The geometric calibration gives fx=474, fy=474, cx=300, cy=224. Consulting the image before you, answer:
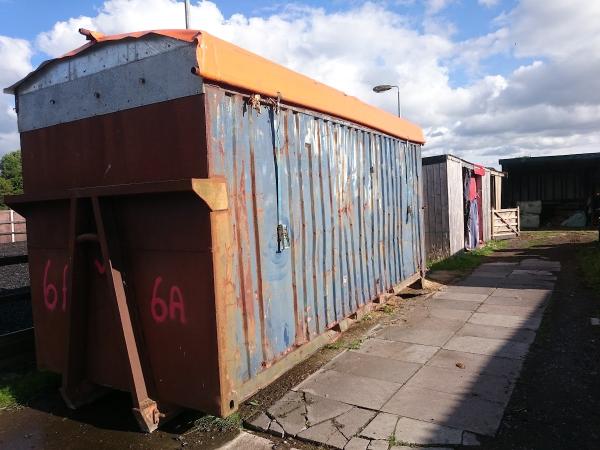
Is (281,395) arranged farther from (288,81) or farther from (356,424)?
(288,81)

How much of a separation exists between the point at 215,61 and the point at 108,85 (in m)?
1.02

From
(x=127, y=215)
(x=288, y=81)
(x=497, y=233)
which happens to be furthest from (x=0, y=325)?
(x=497, y=233)

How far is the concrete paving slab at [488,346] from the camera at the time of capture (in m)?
5.18

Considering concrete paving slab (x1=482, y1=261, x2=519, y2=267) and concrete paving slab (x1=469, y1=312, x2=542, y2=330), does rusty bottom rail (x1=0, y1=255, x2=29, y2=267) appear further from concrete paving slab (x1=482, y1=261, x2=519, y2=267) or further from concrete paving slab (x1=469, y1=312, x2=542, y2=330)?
concrete paving slab (x1=482, y1=261, x2=519, y2=267)

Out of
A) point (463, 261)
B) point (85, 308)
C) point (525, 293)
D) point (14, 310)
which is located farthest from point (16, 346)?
point (463, 261)

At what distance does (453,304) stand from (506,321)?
3.90ft

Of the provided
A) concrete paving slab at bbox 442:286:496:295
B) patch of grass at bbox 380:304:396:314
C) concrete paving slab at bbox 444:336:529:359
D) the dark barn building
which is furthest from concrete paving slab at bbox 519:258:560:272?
the dark barn building

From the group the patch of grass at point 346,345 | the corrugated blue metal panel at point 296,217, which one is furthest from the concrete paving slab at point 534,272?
the patch of grass at point 346,345

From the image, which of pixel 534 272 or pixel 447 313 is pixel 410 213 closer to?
pixel 447 313

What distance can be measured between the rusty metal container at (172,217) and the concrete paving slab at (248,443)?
0.31m

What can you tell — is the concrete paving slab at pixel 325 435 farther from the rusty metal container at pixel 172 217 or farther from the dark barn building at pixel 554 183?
the dark barn building at pixel 554 183

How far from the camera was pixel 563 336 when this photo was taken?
574 cm

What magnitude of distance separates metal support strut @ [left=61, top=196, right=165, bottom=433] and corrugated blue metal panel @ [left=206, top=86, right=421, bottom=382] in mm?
798

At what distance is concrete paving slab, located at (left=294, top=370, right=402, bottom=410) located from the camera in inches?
163
